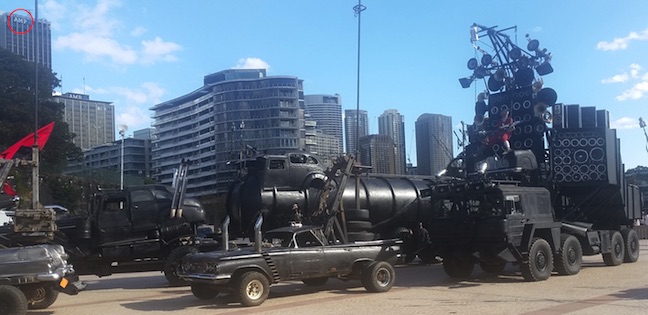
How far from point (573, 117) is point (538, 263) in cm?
676

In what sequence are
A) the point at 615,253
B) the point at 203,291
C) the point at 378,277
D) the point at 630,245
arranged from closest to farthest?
the point at 203,291 < the point at 378,277 < the point at 615,253 < the point at 630,245

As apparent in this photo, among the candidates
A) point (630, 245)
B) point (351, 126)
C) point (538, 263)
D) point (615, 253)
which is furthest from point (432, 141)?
point (538, 263)

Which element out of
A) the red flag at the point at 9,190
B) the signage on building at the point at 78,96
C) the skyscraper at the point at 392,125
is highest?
the signage on building at the point at 78,96

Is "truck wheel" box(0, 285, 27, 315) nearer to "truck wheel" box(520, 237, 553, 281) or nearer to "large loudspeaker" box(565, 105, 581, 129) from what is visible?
"truck wheel" box(520, 237, 553, 281)

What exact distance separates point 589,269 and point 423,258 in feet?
16.6

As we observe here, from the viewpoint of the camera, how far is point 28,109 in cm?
4588

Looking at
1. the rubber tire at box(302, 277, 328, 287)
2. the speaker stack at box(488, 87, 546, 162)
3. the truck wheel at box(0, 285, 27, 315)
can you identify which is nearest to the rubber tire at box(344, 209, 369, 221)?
the rubber tire at box(302, 277, 328, 287)

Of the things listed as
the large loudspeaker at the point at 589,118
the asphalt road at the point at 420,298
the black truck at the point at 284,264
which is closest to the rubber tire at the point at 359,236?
the asphalt road at the point at 420,298

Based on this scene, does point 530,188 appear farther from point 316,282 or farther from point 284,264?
point 284,264

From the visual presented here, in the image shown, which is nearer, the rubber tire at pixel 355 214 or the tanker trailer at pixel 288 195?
the tanker trailer at pixel 288 195

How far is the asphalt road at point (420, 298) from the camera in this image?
11016 millimetres

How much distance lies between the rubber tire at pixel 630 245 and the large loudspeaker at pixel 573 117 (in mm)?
3598

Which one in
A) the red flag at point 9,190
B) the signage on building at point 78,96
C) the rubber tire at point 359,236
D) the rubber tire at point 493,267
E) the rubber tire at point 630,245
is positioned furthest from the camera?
the signage on building at point 78,96

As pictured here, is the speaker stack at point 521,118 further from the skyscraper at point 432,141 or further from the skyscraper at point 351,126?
the skyscraper at point 351,126
